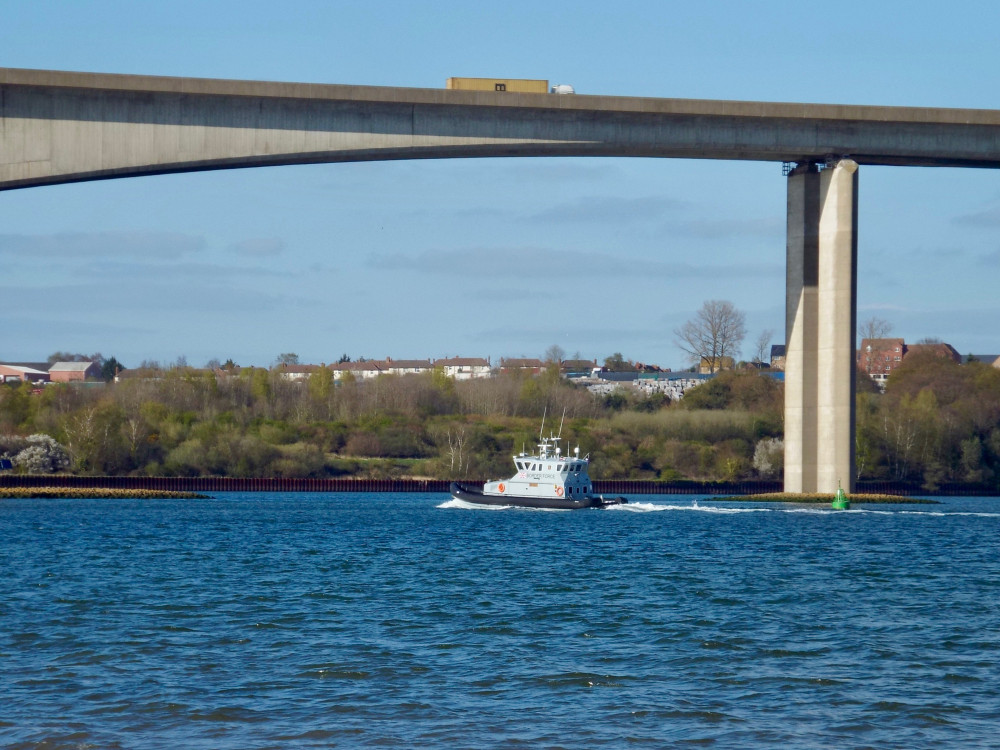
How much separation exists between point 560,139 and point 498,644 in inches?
1372

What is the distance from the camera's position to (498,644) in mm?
22766

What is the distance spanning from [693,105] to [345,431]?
79.3m

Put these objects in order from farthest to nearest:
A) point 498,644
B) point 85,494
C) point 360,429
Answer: point 360,429
point 85,494
point 498,644

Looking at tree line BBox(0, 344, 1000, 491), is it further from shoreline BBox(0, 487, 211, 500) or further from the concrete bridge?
the concrete bridge

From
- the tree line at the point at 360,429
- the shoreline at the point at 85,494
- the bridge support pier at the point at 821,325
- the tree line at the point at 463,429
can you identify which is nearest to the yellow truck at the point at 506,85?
the bridge support pier at the point at 821,325

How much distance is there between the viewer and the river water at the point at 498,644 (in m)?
16.3

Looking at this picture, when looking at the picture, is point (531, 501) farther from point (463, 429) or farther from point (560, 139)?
point (463, 429)

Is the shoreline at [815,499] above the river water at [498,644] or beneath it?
above

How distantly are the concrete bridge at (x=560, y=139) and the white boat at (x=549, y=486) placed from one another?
434 inches

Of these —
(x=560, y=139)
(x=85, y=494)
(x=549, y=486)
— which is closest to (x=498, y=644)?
(x=560, y=139)

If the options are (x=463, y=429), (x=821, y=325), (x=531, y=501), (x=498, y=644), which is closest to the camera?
(x=498, y=644)

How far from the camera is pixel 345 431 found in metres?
129

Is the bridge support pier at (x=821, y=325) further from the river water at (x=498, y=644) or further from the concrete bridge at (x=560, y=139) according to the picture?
the river water at (x=498, y=644)

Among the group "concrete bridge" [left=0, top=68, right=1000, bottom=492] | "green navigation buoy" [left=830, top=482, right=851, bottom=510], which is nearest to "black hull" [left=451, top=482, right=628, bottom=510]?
"concrete bridge" [left=0, top=68, right=1000, bottom=492]
